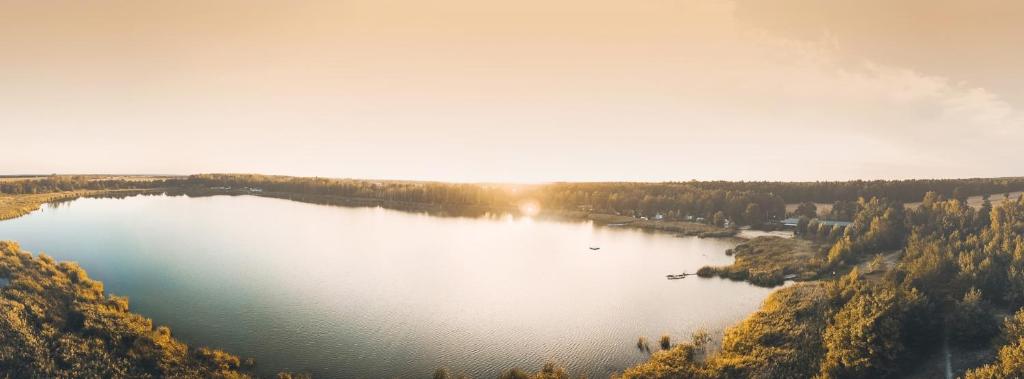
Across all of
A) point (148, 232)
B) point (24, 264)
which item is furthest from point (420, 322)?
point (148, 232)

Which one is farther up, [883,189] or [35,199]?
[883,189]

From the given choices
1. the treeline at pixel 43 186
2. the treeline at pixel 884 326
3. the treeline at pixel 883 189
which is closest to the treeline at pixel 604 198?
the treeline at pixel 883 189

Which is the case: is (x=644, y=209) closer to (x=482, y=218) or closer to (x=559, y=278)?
(x=482, y=218)

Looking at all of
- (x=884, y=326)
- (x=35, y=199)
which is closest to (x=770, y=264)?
(x=884, y=326)

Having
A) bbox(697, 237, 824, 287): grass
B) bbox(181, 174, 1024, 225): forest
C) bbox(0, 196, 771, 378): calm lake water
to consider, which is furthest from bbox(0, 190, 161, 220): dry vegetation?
bbox(697, 237, 824, 287): grass

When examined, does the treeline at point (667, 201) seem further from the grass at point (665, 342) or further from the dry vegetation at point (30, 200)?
the dry vegetation at point (30, 200)

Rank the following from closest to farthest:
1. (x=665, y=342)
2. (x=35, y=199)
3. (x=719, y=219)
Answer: (x=665, y=342)
(x=719, y=219)
(x=35, y=199)

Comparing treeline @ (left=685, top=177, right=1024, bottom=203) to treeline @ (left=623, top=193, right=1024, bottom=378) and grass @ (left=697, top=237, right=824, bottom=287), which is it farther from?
treeline @ (left=623, top=193, right=1024, bottom=378)

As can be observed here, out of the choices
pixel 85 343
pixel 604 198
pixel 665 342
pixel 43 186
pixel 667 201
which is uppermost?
pixel 43 186

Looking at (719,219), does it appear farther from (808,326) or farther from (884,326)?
(884,326)
